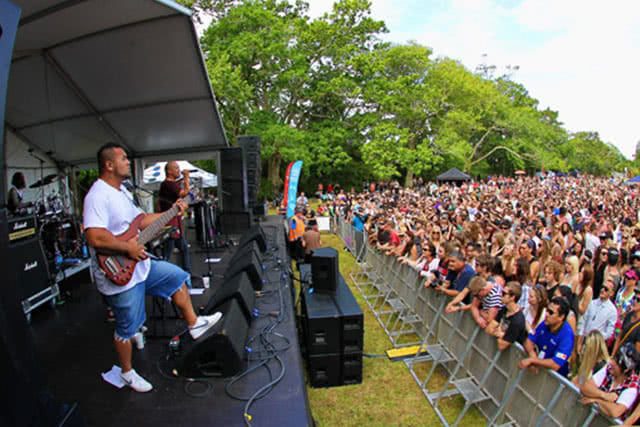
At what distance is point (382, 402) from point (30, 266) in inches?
177

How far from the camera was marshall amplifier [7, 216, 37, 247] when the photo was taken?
4267 millimetres

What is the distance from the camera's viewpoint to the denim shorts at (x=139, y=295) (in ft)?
8.75

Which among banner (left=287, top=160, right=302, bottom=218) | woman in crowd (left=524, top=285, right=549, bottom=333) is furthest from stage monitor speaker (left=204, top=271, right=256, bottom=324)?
banner (left=287, top=160, right=302, bottom=218)

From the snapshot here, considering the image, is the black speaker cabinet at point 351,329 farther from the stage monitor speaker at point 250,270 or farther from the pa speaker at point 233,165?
the pa speaker at point 233,165

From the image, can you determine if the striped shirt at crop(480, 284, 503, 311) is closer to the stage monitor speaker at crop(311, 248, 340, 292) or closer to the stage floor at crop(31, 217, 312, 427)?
the stage monitor speaker at crop(311, 248, 340, 292)

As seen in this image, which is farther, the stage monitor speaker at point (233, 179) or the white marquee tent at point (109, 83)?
the stage monitor speaker at point (233, 179)

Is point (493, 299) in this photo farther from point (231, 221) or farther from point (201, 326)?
point (231, 221)

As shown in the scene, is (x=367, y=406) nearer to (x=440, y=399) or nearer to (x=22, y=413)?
(x=440, y=399)

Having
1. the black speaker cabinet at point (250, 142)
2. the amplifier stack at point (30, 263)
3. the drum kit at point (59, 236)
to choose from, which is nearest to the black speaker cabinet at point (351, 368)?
the amplifier stack at point (30, 263)

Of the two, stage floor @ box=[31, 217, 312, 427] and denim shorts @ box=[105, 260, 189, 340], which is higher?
denim shorts @ box=[105, 260, 189, 340]

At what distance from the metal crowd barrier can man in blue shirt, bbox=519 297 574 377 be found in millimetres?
84

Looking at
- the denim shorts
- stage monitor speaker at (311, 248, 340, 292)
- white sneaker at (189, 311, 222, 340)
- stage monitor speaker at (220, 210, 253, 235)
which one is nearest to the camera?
the denim shorts

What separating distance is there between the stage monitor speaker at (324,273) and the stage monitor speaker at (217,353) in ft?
6.15

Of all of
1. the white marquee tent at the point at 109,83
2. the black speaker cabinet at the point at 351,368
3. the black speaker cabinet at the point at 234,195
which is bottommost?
the black speaker cabinet at the point at 351,368
